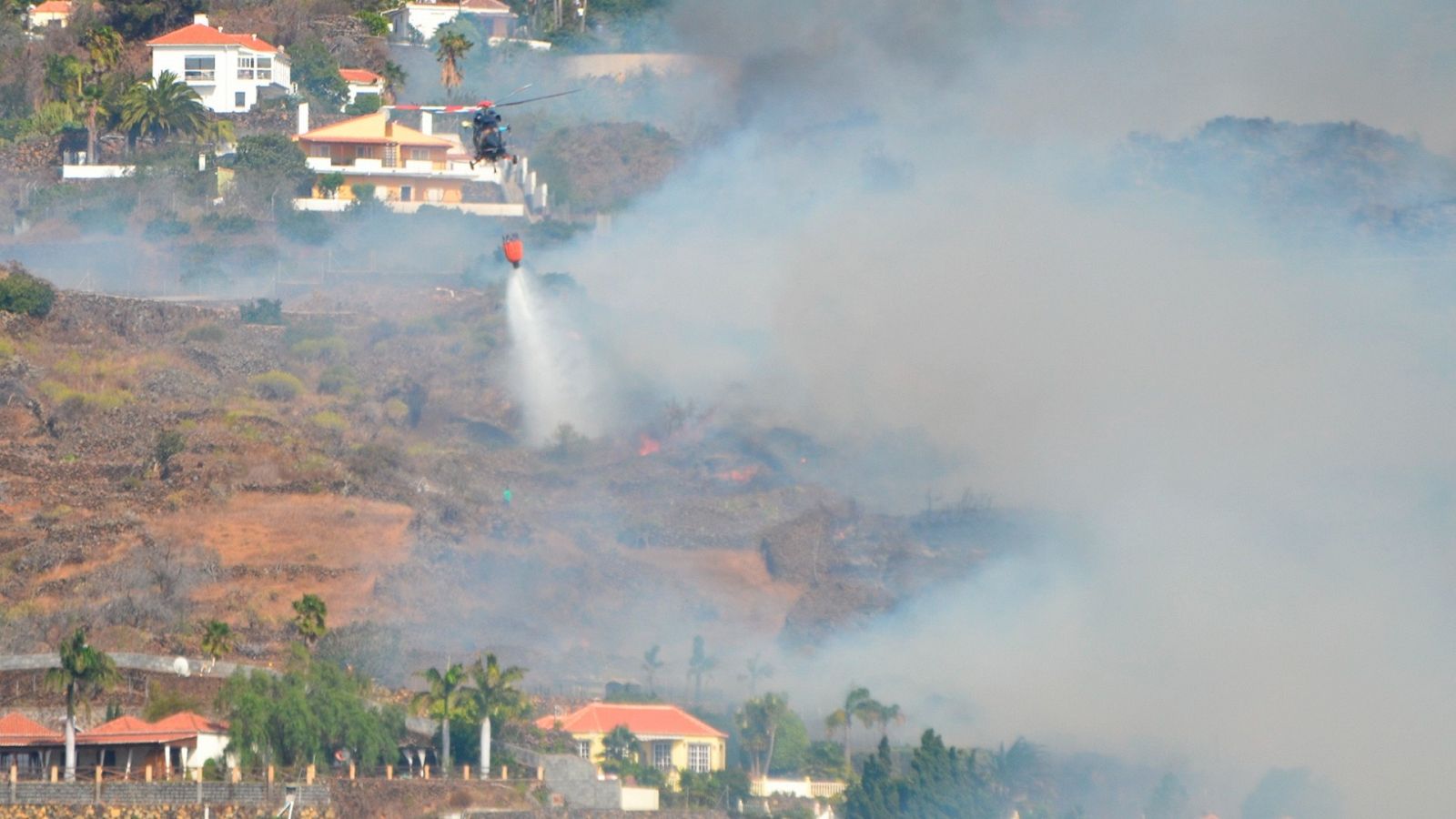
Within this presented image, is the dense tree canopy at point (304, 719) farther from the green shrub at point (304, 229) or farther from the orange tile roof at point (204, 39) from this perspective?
the orange tile roof at point (204, 39)

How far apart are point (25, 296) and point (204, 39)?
32.9m

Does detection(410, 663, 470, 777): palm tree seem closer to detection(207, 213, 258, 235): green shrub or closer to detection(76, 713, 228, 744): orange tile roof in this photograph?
detection(76, 713, 228, 744): orange tile roof

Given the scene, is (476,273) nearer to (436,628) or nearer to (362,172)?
(362,172)

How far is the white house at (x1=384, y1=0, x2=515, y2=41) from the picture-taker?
161 meters

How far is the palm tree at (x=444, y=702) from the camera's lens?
75.1 meters

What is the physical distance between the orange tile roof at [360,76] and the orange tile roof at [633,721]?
7125 cm

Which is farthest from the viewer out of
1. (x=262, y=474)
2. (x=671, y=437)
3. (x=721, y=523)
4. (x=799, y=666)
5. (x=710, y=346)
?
(x=710, y=346)

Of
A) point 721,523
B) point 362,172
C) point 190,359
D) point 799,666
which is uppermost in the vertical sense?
point 362,172

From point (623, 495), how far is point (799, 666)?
16917 millimetres

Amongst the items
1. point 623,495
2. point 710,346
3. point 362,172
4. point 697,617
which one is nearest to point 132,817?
point 697,617

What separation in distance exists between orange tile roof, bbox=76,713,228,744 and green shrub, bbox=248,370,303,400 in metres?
41.7

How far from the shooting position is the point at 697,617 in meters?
100

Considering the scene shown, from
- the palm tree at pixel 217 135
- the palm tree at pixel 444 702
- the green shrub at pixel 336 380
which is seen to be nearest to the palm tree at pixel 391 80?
the palm tree at pixel 217 135

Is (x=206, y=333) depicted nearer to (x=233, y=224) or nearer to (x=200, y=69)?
(x=233, y=224)
